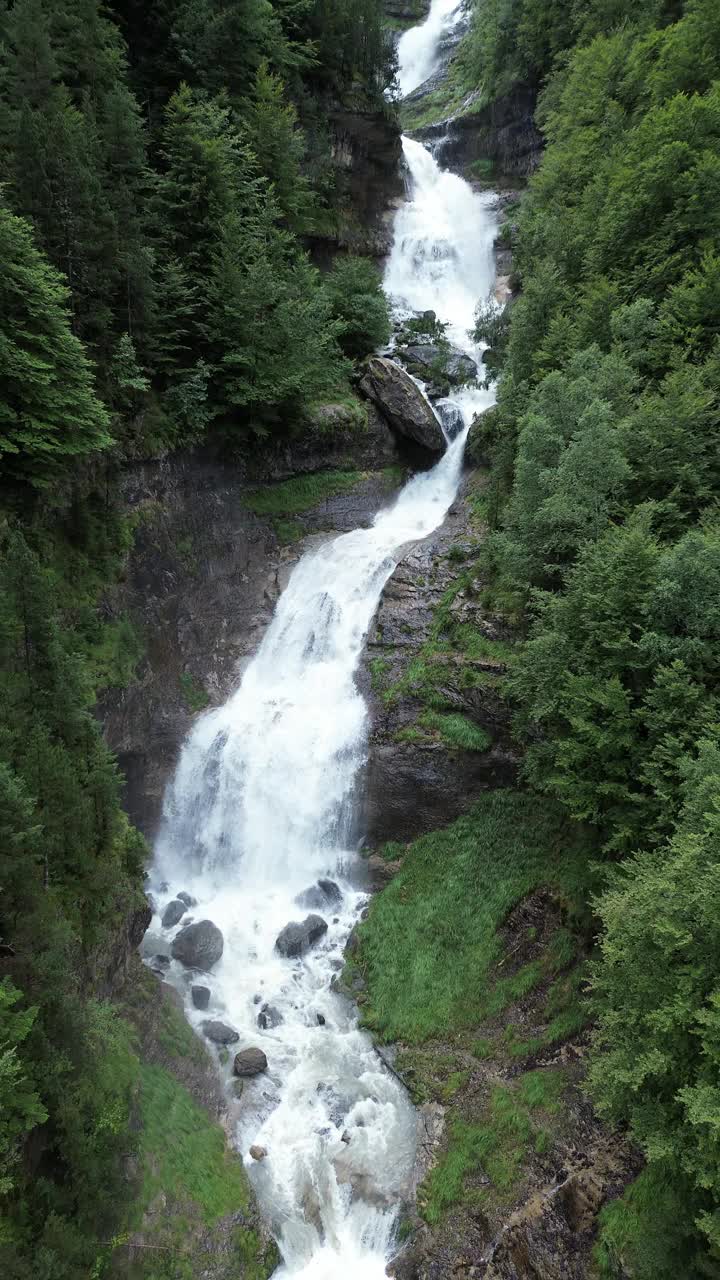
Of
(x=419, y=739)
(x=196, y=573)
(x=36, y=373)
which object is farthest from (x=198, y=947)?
(x=36, y=373)

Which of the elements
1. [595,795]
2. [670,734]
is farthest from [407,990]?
[670,734]

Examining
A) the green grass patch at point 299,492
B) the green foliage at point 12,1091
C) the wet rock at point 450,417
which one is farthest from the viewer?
the wet rock at point 450,417

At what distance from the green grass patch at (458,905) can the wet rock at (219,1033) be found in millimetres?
2544

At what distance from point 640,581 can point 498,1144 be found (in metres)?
8.61

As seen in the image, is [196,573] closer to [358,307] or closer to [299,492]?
[299,492]

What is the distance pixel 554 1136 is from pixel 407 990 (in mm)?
3850

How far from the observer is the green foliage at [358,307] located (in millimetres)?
24328

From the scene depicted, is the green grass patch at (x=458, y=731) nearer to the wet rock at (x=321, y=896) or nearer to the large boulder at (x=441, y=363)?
the wet rock at (x=321, y=896)

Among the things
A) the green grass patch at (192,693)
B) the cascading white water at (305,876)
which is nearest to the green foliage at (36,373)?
the green grass patch at (192,693)

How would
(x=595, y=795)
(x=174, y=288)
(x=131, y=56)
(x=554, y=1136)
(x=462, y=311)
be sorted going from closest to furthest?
(x=554, y=1136) < (x=595, y=795) < (x=174, y=288) < (x=131, y=56) < (x=462, y=311)

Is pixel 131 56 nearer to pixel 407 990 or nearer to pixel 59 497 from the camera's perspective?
pixel 59 497

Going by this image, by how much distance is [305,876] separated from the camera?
48.2ft

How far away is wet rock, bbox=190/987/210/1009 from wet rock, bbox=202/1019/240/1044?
39cm

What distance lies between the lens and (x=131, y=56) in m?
19.7
